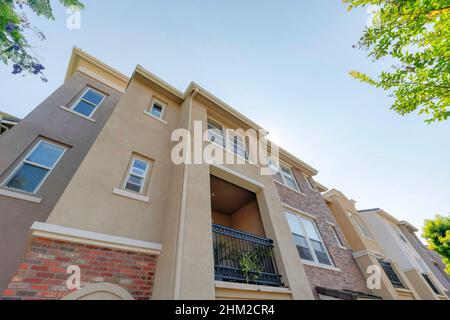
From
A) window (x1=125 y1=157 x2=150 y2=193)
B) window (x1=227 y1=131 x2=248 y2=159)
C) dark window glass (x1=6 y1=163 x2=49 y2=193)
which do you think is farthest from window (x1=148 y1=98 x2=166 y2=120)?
dark window glass (x1=6 y1=163 x2=49 y2=193)

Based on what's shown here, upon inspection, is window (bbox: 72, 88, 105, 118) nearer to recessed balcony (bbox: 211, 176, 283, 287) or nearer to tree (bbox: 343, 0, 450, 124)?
recessed balcony (bbox: 211, 176, 283, 287)

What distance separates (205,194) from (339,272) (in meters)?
7.58

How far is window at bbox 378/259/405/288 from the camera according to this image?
11.0m

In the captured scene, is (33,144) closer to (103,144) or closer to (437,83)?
(103,144)

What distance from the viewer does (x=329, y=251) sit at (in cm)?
942

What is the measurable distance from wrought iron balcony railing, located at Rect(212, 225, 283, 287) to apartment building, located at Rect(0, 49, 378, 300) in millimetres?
37

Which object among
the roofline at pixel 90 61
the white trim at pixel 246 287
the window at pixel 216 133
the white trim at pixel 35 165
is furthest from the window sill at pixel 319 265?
the roofline at pixel 90 61

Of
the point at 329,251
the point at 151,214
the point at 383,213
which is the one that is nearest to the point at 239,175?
the point at 151,214

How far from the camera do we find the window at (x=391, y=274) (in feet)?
36.1

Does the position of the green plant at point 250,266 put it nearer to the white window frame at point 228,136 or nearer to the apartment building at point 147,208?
the apartment building at point 147,208

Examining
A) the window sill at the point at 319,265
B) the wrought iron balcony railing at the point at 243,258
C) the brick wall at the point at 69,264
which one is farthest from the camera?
the window sill at the point at 319,265

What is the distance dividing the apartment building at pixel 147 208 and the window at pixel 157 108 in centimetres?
7
